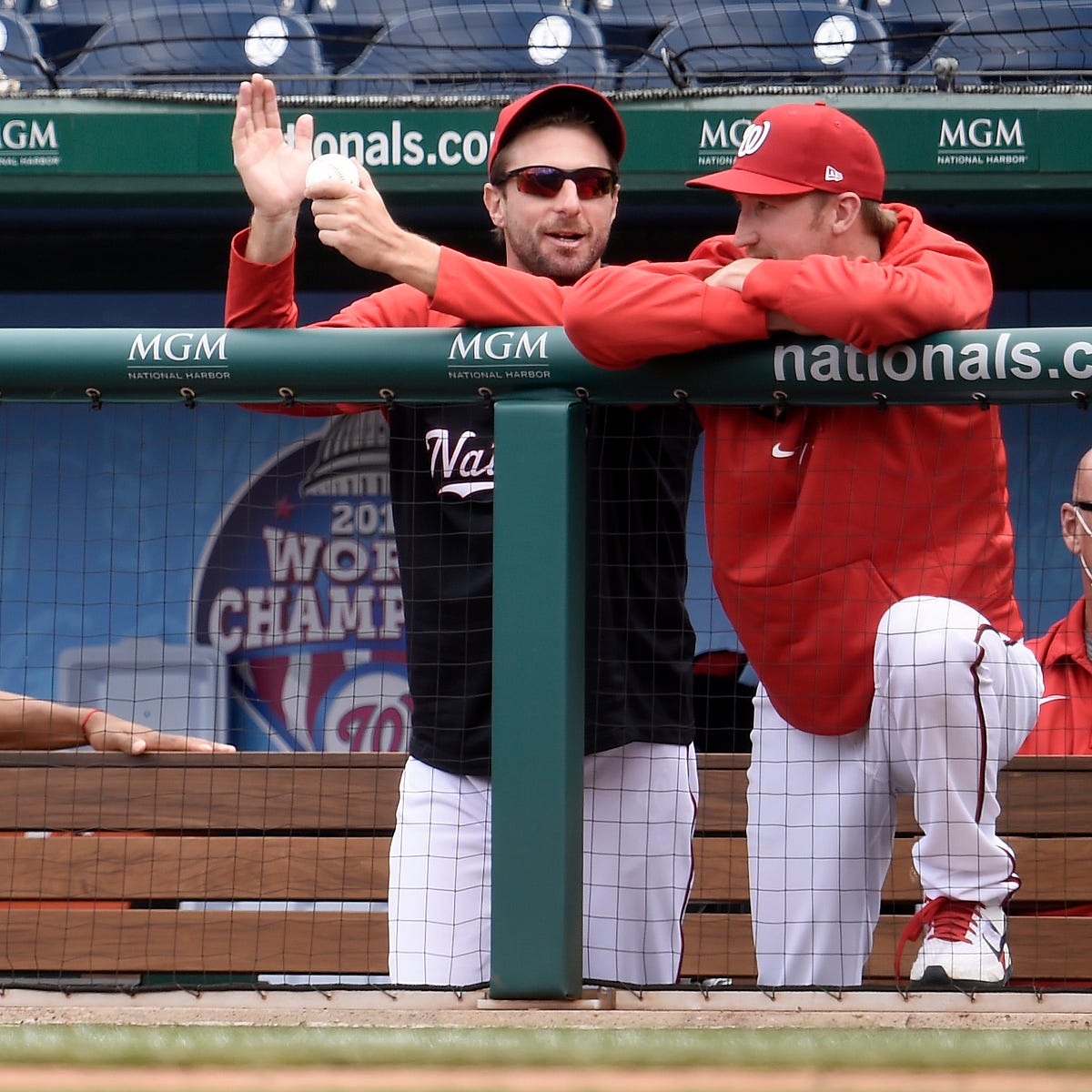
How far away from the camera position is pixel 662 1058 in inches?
35.7

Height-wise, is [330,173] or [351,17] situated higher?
[351,17]

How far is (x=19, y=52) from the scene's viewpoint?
19.9ft

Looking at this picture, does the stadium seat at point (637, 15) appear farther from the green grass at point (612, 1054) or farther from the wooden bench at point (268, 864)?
the green grass at point (612, 1054)

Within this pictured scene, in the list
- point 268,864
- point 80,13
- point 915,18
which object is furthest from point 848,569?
point 80,13

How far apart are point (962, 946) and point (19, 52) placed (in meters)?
5.32

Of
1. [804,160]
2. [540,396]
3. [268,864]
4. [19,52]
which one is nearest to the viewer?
[540,396]

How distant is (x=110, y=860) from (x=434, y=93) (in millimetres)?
3446

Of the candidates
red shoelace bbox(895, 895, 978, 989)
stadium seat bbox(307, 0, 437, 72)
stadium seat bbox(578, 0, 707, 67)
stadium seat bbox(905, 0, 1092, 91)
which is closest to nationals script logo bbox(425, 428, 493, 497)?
red shoelace bbox(895, 895, 978, 989)

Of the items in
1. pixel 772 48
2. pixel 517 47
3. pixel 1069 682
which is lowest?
pixel 1069 682

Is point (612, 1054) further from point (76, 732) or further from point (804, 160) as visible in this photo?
point (76, 732)

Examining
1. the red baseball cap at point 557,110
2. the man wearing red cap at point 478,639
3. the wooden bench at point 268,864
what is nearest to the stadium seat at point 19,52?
the wooden bench at point 268,864

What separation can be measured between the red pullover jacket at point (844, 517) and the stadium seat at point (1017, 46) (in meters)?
3.59

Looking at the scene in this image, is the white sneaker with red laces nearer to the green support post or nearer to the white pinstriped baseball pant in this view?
the white pinstriped baseball pant

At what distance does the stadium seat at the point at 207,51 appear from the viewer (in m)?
5.98
